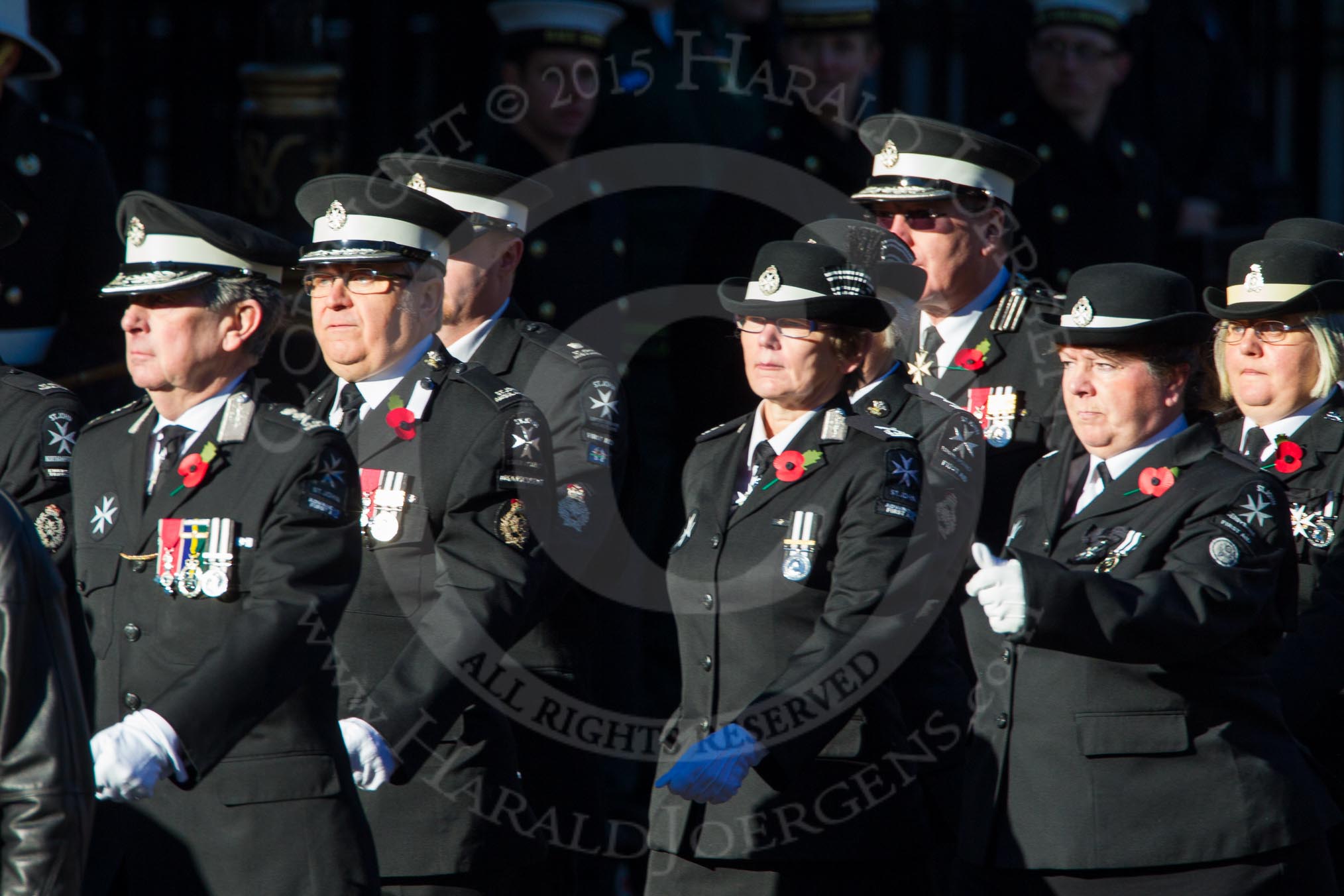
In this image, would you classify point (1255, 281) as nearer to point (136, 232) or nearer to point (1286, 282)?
point (1286, 282)

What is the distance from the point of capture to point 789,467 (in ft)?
13.3

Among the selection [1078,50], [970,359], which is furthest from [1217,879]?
[1078,50]

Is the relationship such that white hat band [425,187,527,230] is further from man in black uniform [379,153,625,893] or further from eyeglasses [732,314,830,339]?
eyeglasses [732,314,830,339]

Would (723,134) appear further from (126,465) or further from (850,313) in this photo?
(126,465)

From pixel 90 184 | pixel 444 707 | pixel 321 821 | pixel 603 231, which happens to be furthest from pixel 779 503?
pixel 90 184

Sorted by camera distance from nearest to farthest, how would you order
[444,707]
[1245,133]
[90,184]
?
[444,707] < [90,184] < [1245,133]

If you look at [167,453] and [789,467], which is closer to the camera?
[167,453]

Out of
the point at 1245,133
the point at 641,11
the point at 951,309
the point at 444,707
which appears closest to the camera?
the point at 444,707

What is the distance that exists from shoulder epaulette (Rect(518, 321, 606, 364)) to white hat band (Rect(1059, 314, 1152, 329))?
132cm

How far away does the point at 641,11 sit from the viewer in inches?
267

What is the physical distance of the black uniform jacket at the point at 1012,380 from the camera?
4.87m

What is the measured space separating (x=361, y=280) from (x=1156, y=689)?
5.65 feet

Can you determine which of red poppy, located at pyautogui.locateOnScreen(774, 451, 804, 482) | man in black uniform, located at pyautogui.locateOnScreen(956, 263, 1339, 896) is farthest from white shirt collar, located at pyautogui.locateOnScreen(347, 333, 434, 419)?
man in black uniform, located at pyautogui.locateOnScreen(956, 263, 1339, 896)

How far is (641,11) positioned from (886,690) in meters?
3.41
